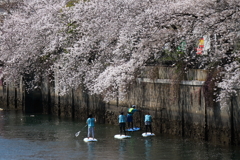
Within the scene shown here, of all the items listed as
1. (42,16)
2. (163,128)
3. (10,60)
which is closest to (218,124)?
(163,128)

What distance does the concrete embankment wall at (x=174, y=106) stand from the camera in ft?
107

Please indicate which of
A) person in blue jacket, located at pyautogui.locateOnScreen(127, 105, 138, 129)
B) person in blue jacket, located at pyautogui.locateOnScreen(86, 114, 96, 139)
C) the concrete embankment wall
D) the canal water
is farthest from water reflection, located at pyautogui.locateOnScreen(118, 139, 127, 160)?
the concrete embankment wall

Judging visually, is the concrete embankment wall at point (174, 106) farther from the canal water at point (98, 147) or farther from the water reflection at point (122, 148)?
the water reflection at point (122, 148)

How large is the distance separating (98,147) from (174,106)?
20.2 feet

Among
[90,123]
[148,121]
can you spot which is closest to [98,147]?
[90,123]

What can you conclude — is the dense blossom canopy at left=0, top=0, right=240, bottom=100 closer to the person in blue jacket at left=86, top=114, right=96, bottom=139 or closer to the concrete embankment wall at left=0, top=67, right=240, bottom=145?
the concrete embankment wall at left=0, top=67, right=240, bottom=145

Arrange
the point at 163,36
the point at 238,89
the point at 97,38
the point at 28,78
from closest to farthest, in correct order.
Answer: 1. the point at 238,89
2. the point at 163,36
3. the point at 97,38
4. the point at 28,78

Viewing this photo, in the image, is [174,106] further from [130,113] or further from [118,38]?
[118,38]

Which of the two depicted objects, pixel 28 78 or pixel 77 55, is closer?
pixel 77 55

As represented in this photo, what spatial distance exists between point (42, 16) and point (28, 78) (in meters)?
8.51

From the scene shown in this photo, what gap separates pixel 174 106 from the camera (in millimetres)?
37719

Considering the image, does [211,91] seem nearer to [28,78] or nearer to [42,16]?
[42,16]

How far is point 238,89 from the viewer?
103ft

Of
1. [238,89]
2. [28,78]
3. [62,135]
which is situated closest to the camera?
[238,89]
